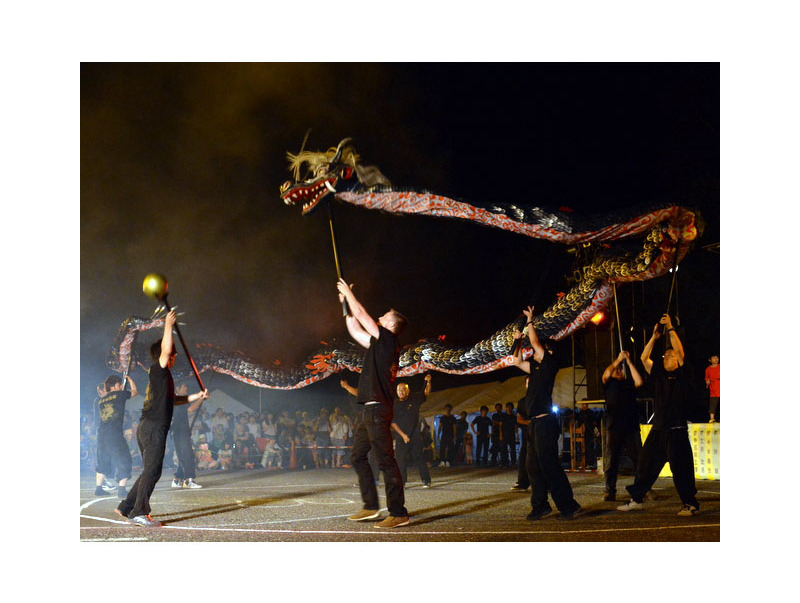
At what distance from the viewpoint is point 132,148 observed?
31.6 ft

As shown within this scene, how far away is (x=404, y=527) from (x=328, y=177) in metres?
3.79

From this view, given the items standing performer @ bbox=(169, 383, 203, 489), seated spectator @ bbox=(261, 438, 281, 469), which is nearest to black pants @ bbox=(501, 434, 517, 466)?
seated spectator @ bbox=(261, 438, 281, 469)

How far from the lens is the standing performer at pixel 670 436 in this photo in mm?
8133

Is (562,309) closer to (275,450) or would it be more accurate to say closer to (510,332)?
(510,332)

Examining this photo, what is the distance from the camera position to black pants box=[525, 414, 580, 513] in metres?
7.78

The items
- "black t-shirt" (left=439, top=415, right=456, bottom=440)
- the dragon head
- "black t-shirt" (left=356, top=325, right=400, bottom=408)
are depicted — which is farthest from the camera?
"black t-shirt" (left=439, top=415, right=456, bottom=440)

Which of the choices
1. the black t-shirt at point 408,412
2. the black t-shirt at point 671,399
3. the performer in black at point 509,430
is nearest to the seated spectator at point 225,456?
the performer in black at point 509,430

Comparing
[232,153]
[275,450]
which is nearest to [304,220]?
[232,153]

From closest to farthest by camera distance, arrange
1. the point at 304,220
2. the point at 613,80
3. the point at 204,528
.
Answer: the point at 204,528 < the point at 613,80 < the point at 304,220

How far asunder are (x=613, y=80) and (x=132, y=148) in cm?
548

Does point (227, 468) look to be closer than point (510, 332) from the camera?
No

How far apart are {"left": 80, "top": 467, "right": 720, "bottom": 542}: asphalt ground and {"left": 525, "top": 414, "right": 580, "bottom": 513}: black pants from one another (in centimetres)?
19

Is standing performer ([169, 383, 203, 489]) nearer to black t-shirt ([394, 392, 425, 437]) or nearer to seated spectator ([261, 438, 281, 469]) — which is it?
black t-shirt ([394, 392, 425, 437])

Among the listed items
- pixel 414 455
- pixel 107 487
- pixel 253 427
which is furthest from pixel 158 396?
pixel 253 427
